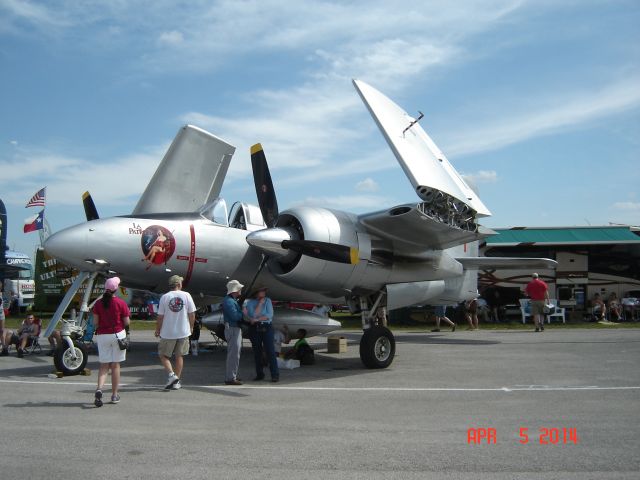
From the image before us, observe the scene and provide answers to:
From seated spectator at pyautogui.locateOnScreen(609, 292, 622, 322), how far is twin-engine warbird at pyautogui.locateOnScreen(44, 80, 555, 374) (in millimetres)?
14477

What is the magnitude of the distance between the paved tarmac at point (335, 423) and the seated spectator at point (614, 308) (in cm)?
1411

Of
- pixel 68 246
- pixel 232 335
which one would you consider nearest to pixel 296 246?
pixel 232 335

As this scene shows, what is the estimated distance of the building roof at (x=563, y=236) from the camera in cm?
2480

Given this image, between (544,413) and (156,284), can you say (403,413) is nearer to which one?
(544,413)

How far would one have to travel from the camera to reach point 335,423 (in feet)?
20.8

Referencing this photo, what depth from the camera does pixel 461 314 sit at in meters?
25.2

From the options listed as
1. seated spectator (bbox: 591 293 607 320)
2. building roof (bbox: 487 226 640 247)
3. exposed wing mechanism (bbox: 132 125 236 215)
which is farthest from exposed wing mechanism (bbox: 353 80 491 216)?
seated spectator (bbox: 591 293 607 320)

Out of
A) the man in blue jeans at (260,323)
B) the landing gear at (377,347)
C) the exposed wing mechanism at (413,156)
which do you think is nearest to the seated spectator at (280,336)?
the landing gear at (377,347)

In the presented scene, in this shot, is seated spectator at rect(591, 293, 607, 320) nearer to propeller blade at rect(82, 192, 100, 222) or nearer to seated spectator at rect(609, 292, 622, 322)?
seated spectator at rect(609, 292, 622, 322)

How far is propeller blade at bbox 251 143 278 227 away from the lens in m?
11.6

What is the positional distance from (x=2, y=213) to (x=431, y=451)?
2567 centimetres

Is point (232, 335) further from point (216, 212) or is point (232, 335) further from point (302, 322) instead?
point (216, 212)

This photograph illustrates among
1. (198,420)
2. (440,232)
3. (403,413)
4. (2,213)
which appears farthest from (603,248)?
(2,213)

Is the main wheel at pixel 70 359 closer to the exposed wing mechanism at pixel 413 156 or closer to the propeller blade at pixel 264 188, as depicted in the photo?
the propeller blade at pixel 264 188
